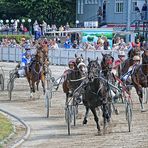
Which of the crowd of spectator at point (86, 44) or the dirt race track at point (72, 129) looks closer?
the dirt race track at point (72, 129)

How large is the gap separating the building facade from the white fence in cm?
1104

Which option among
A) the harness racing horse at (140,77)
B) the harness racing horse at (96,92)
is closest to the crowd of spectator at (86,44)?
the harness racing horse at (140,77)

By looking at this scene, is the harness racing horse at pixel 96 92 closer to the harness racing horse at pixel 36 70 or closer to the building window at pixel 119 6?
the harness racing horse at pixel 36 70

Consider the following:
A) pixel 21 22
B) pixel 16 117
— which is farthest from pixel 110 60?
pixel 21 22

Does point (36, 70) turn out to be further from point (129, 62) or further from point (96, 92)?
point (96, 92)

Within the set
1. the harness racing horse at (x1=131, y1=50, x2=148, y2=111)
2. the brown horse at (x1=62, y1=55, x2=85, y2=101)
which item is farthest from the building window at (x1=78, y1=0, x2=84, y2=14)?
the brown horse at (x1=62, y1=55, x2=85, y2=101)

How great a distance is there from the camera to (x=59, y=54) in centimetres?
4466

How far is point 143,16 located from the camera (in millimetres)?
60344

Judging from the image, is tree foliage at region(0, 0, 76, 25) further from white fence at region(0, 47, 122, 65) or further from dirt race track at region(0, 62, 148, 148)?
dirt race track at region(0, 62, 148, 148)

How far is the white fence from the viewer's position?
41.2m

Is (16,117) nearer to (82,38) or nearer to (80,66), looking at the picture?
(80,66)

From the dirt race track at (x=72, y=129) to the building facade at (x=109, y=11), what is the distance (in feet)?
115

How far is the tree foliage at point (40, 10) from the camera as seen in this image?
69062mm

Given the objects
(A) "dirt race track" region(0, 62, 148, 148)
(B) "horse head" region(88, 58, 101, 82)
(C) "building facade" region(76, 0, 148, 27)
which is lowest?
(A) "dirt race track" region(0, 62, 148, 148)
